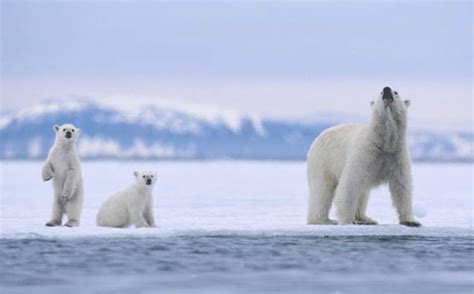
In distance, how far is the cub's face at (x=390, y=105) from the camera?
9633 mm

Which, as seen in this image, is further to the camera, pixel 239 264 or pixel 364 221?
pixel 364 221

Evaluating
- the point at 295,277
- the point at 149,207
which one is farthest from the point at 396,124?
the point at 295,277

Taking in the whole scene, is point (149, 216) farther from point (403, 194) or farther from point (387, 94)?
point (387, 94)

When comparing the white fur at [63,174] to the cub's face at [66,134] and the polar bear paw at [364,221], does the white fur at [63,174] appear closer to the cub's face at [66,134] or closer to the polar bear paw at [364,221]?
the cub's face at [66,134]

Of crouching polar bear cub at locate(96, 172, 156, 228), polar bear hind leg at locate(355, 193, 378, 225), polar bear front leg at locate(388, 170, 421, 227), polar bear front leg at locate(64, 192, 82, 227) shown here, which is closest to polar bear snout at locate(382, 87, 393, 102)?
polar bear front leg at locate(388, 170, 421, 227)

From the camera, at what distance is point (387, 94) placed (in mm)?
9609

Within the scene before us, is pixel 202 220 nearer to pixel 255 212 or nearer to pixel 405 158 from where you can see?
pixel 255 212

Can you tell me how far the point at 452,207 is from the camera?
1506 centimetres

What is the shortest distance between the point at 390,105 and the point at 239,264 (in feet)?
10.7

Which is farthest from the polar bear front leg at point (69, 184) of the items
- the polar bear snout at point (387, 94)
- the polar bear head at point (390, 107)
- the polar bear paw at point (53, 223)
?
the polar bear snout at point (387, 94)

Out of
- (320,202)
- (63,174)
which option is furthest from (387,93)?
(63,174)

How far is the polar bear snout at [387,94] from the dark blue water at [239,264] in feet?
5.11

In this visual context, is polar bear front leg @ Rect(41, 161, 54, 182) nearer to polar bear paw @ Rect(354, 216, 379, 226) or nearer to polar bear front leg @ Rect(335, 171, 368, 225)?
polar bear front leg @ Rect(335, 171, 368, 225)

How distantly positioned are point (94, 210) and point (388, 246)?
6347mm
